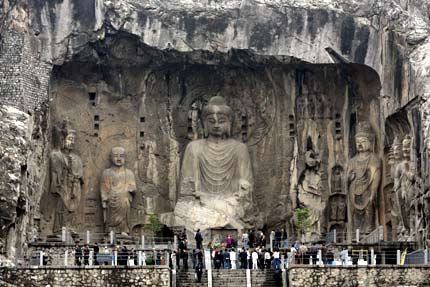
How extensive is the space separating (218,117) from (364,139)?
18.7 ft

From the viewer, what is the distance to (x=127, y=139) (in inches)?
2149

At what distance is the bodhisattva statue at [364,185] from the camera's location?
5219 centimetres

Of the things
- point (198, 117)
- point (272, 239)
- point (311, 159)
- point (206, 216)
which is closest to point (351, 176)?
point (311, 159)

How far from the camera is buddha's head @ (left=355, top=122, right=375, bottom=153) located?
52625 mm

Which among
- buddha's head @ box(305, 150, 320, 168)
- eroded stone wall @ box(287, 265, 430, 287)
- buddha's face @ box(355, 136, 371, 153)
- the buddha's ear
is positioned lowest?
eroded stone wall @ box(287, 265, 430, 287)

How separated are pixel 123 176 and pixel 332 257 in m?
11.0

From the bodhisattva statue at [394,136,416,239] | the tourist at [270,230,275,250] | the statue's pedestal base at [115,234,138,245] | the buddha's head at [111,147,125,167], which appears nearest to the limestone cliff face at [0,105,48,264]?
the statue's pedestal base at [115,234,138,245]

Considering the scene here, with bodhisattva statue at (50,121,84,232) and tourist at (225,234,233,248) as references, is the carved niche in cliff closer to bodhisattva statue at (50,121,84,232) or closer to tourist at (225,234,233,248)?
bodhisattva statue at (50,121,84,232)

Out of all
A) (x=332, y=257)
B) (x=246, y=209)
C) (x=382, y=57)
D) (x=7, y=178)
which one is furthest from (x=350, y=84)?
(x=7, y=178)

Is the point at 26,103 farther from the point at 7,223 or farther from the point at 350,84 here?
the point at 350,84

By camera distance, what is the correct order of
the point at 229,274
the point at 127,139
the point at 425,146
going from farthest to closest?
the point at 127,139 < the point at 425,146 < the point at 229,274

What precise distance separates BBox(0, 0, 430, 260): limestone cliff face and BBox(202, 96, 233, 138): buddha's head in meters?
1.97

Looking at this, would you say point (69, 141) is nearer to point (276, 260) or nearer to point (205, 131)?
point (205, 131)

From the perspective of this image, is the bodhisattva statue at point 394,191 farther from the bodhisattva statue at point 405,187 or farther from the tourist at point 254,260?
the tourist at point 254,260
